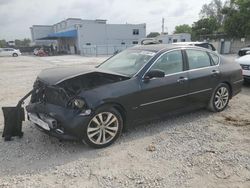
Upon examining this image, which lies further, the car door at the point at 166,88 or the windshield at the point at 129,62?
the windshield at the point at 129,62

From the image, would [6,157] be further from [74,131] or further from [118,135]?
[118,135]

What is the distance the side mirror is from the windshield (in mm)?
204

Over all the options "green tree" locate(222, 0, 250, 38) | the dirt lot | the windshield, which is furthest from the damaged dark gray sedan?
"green tree" locate(222, 0, 250, 38)

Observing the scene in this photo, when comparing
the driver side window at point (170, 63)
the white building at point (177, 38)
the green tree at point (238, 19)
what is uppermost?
the green tree at point (238, 19)

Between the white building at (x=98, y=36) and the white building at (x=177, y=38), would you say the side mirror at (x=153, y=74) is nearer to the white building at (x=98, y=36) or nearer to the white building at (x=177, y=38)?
the white building at (x=98, y=36)

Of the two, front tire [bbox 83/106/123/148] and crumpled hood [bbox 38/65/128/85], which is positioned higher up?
crumpled hood [bbox 38/65/128/85]

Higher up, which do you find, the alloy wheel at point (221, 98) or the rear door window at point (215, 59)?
the rear door window at point (215, 59)

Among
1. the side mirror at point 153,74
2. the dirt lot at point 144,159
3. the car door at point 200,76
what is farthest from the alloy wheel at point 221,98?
the side mirror at point 153,74

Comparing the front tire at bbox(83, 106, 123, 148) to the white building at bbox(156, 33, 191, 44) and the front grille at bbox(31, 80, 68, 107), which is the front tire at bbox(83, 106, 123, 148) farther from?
the white building at bbox(156, 33, 191, 44)

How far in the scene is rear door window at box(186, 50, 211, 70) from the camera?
209 inches

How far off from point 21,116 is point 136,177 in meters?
2.27

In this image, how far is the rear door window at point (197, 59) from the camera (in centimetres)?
531

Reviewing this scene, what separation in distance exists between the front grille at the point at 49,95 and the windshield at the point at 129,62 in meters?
1.18

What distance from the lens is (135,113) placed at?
4.49m
